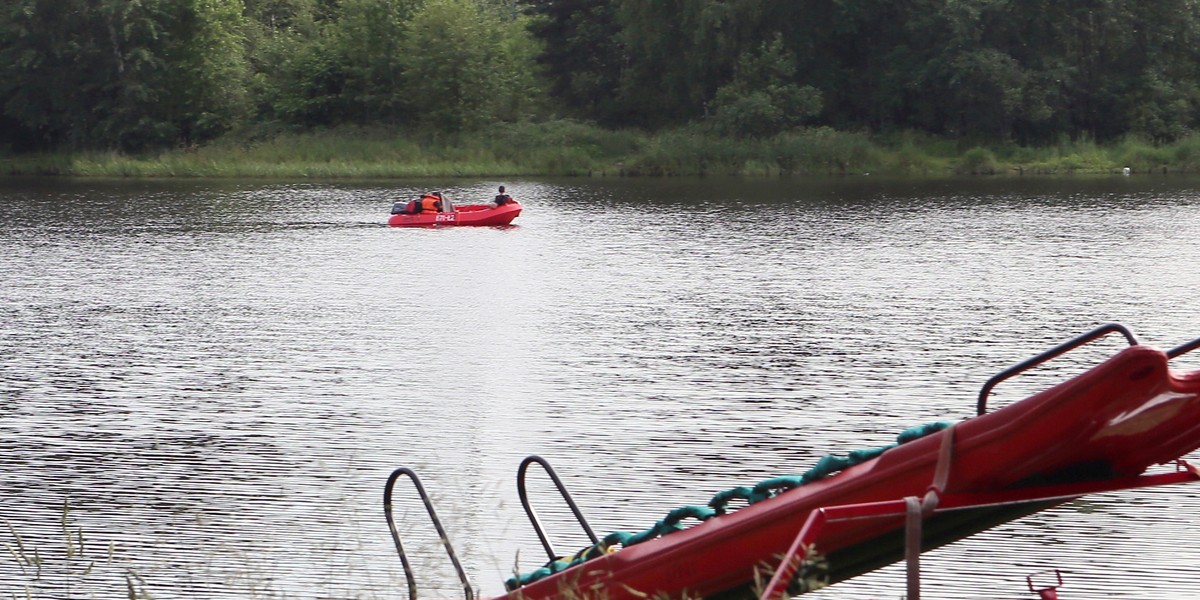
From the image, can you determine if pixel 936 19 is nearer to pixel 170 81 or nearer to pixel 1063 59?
pixel 1063 59

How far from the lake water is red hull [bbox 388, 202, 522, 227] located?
337mm

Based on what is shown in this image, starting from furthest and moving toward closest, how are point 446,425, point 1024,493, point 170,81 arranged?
point 170,81 → point 446,425 → point 1024,493

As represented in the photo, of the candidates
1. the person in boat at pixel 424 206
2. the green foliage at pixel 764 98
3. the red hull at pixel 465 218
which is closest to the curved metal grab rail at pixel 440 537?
the red hull at pixel 465 218

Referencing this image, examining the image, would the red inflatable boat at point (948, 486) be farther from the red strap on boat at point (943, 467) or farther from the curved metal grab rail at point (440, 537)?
the curved metal grab rail at point (440, 537)

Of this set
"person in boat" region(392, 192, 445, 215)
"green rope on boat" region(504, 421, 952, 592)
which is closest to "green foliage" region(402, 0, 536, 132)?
"person in boat" region(392, 192, 445, 215)

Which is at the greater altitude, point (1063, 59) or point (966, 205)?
point (1063, 59)

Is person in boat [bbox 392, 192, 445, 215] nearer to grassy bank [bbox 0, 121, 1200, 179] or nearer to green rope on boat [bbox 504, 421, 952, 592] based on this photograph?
grassy bank [bbox 0, 121, 1200, 179]

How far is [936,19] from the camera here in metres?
54.0

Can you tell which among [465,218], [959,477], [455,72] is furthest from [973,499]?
[455,72]

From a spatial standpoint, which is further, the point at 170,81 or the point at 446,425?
the point at 170,81

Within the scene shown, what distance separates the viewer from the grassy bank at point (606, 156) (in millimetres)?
51219

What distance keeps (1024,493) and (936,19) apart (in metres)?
51.5

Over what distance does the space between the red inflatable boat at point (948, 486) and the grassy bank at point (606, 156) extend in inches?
1813

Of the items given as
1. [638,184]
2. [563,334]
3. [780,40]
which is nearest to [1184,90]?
[780,40]
